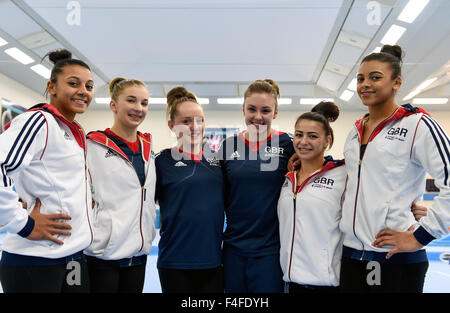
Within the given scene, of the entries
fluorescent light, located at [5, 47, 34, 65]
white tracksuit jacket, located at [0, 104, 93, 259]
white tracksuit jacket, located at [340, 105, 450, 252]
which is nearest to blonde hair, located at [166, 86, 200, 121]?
white tracksuit jacket, located at [0, 104, 93, 259]

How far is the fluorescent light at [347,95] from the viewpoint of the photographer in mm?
9048

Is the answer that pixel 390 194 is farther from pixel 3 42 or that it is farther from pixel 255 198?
pixel 3 42

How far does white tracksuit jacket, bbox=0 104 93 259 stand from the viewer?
161cm

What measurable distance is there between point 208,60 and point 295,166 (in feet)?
18.6

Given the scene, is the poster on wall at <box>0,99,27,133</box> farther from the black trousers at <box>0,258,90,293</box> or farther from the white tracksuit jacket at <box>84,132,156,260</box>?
the black trousers at <box>0,258,90,293</box>

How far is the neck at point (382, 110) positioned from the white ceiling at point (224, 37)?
11.2 feet

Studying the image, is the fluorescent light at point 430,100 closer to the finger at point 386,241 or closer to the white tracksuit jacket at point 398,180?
the white tracksuit jacket at point 398,180

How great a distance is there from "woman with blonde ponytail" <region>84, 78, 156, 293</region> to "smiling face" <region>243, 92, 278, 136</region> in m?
0.76

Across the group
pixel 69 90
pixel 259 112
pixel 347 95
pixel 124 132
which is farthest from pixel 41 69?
pixel 347 95

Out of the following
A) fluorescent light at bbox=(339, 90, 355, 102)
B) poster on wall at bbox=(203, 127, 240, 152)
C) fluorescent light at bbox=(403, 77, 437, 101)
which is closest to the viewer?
fluorescent light at bbox=(403, 77, 437, 101)

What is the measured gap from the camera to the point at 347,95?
934cm

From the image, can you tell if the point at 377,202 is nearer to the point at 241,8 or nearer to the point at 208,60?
the point at 241,8

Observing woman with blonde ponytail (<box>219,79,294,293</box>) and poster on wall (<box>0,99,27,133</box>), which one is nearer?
woman with blonde ponytail (<box>219,79,294,293</box>)
